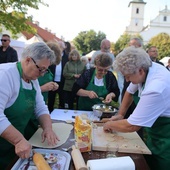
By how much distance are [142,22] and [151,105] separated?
220ft

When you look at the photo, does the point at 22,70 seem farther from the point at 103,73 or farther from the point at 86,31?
the point at 86,31

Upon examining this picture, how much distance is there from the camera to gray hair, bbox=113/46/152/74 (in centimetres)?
153

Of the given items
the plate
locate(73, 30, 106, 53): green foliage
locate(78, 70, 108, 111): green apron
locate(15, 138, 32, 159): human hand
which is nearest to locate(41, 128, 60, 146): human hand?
the plate

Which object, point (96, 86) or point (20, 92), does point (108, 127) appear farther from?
point (96, 86)

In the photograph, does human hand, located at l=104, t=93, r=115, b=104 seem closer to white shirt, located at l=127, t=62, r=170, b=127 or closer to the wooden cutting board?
the wooden cutting board

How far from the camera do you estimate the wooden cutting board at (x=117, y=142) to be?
148cm

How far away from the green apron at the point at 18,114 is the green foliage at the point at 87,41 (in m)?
31.6

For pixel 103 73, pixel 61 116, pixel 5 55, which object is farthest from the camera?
pixel 5 55

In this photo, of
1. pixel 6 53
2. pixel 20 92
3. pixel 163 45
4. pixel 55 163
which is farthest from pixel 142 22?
pixel 55 163

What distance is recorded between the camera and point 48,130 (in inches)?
64.7

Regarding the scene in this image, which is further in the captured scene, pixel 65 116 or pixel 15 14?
pixel 15 14

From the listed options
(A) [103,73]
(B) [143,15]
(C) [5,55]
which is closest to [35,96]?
(A) [103,73]

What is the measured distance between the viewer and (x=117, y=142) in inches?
62.4

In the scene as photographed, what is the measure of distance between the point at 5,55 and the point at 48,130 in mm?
4241
